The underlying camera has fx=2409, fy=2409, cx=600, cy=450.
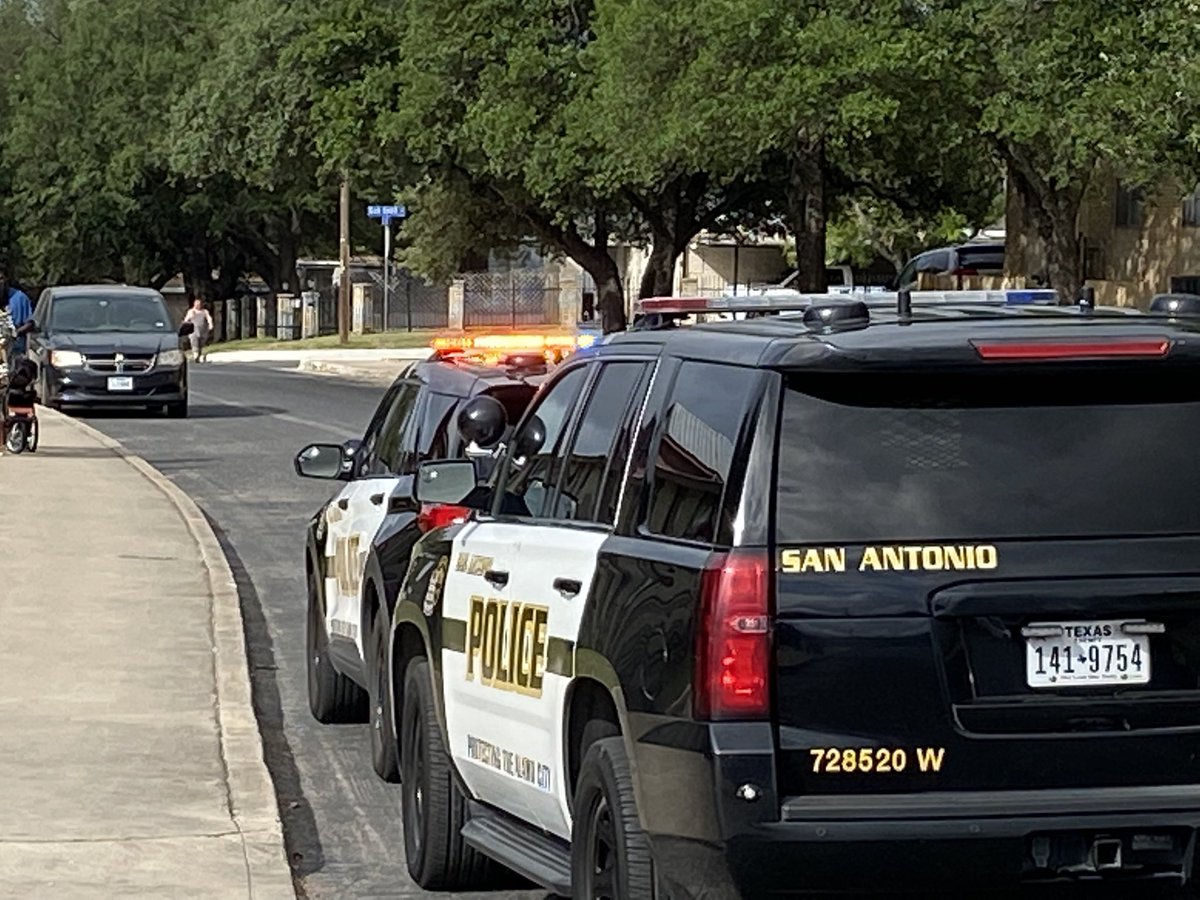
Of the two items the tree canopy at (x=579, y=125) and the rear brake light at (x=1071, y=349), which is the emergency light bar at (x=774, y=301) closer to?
the rear brake light at (x=1071, y=349)

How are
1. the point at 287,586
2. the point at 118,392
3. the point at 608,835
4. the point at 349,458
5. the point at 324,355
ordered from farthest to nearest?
the point at 324,355 → the point at 118,392 → the point at 287,586 → the point at 349,458 → the point at 608,835

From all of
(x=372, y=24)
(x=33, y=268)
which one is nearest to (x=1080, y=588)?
(x=372, y=24)

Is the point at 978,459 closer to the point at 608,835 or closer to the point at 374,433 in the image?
the point at 608,835

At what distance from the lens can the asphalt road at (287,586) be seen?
8.55 metres

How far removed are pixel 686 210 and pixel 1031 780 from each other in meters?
50.1

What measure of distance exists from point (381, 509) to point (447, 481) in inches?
98.5

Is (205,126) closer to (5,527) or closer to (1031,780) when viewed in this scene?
(5,527)

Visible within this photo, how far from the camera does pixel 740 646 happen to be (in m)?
5.27

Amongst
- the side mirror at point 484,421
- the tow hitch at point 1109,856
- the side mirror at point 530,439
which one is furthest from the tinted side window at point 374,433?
the tow hitch at point 1109,856

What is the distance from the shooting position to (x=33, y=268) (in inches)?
3639

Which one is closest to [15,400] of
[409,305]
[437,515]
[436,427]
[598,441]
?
[436,427]

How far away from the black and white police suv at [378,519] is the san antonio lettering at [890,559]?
12.0 ft

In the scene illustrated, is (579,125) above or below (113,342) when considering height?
above

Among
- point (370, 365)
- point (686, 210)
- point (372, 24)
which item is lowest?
point (370, 365)
